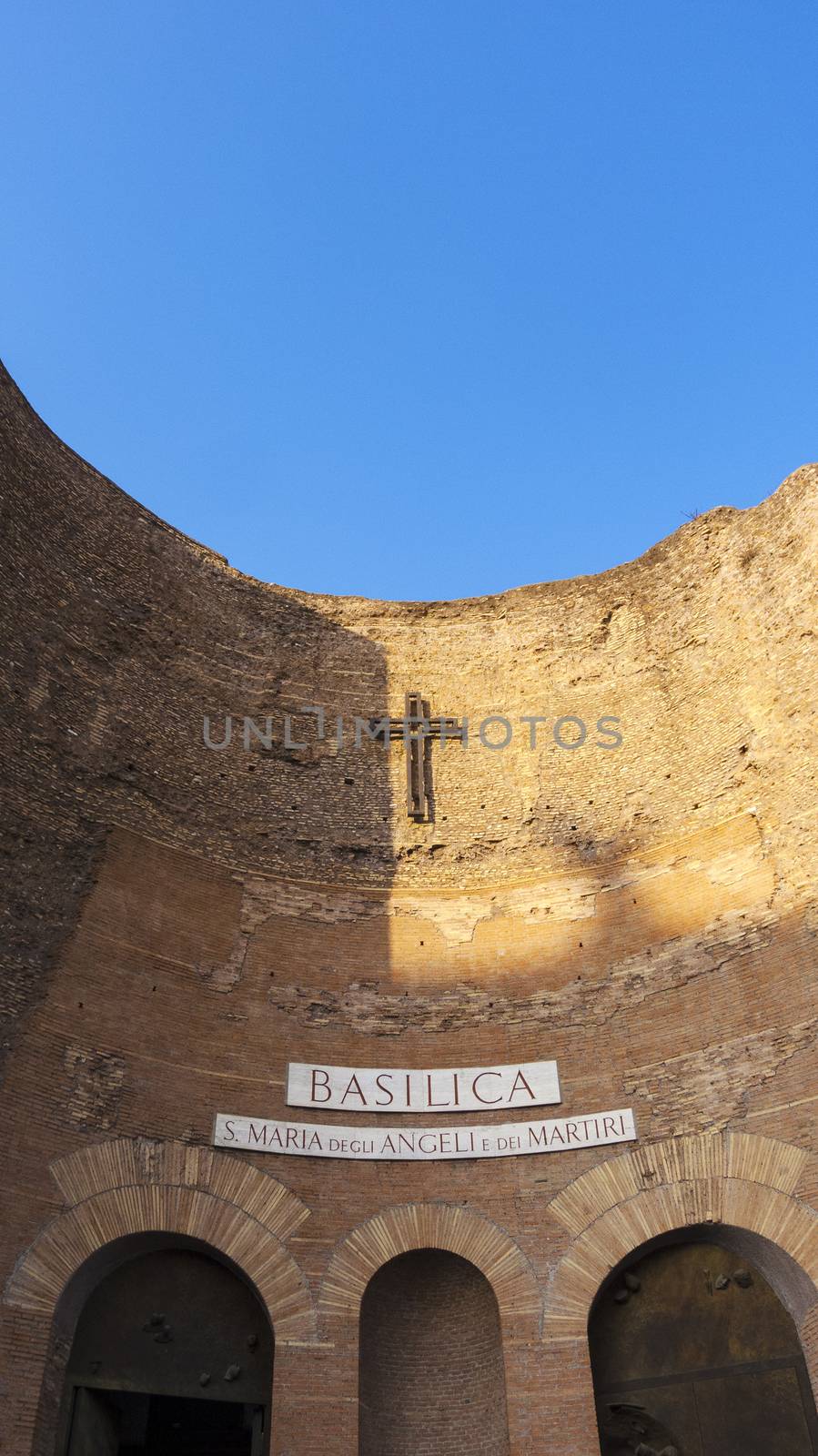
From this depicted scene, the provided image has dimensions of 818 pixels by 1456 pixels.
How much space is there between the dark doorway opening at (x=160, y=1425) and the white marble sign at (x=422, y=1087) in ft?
8.42

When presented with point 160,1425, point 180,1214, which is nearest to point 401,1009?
point 180,1214

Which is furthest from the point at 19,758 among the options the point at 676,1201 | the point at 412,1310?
the point at 676,1201

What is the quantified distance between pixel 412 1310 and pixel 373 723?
6.42 meters

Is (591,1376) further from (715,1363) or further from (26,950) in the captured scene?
(26,950)

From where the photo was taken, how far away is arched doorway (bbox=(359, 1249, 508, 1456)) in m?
10.3

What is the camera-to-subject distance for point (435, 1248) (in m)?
10.6

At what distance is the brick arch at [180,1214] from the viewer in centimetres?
975

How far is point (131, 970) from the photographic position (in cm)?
1138

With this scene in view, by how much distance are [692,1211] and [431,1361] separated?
267 cm

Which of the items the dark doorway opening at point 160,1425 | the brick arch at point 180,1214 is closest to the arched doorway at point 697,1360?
the brick arch at point 180,1214

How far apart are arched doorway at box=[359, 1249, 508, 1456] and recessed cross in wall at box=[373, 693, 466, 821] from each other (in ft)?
15.9

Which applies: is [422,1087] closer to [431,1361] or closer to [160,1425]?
[431,1361]

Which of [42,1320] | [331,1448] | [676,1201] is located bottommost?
[331,1448]

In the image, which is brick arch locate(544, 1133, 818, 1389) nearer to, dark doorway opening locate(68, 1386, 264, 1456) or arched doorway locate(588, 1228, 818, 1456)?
arched doorway locate(588, 1228, 818, 1456)
